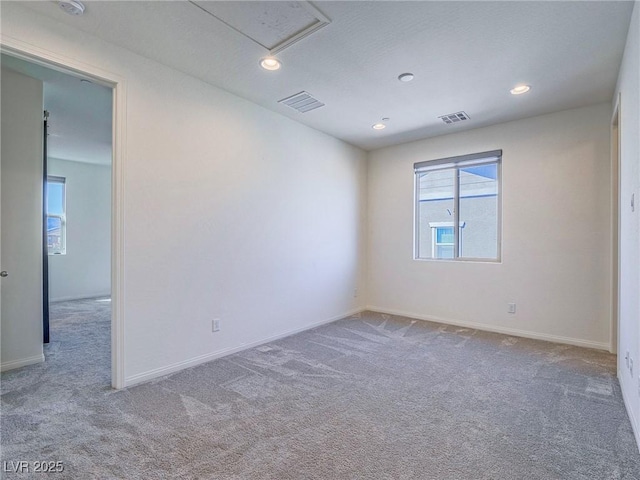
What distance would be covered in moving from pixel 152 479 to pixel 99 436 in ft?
1.99

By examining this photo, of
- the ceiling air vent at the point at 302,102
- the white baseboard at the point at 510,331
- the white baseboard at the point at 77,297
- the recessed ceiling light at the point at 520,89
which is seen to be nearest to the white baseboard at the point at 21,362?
the ceiling air vent at the point at 302,102

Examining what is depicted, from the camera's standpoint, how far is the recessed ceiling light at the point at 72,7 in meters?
2.07

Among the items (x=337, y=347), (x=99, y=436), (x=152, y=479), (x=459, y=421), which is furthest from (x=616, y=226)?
(x=99, y=436)

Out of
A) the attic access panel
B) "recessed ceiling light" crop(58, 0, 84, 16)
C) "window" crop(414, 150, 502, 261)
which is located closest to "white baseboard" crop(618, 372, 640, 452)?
"window" crop(414, 150, 502, 261)

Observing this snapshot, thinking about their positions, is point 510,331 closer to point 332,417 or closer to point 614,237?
point 614,237

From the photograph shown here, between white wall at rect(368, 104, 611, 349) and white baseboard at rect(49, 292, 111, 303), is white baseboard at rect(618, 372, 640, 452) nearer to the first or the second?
white wall at rect(368, 104, 611, 349)

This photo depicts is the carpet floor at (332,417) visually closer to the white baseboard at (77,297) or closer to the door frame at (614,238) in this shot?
the door frame at (614,238)

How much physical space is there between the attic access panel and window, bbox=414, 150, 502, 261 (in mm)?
3079

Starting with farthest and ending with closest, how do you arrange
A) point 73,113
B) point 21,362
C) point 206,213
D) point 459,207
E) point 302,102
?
point 459,207 → point 73,113 → point 302,102 → point 206,213 → point 21,362

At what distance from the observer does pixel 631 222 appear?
218 cm

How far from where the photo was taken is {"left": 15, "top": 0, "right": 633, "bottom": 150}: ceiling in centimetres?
213

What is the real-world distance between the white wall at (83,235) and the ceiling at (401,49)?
204 inches

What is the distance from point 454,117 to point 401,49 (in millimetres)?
1783

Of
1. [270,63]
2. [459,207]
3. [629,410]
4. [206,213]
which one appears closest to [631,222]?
[629,410]
